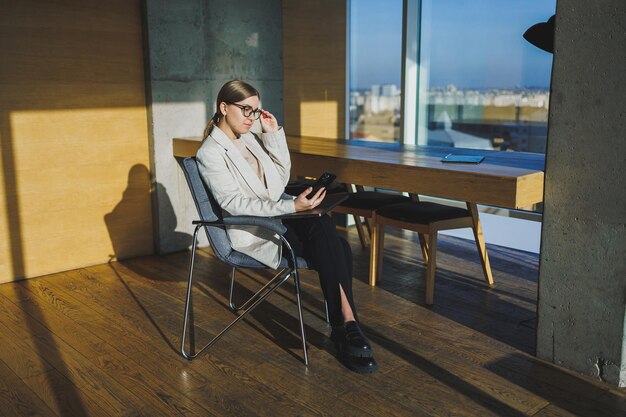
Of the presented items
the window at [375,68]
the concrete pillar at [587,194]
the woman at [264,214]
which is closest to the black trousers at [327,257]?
the woman at [264,214]

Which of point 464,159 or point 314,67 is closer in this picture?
point 464,159

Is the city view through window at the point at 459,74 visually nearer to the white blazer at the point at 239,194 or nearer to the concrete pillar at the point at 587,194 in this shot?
the concrete pillar at the point at 587,194

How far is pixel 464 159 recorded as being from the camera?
3.31 m

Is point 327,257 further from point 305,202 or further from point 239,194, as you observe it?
point 239,194

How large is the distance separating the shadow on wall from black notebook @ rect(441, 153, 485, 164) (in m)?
2.19

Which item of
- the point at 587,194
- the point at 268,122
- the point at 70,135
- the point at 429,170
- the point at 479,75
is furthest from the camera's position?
the point at 479,75

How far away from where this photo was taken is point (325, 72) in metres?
5.55

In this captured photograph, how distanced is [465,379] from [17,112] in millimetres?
3033

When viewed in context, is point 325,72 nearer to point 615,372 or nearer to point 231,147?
point 231,147

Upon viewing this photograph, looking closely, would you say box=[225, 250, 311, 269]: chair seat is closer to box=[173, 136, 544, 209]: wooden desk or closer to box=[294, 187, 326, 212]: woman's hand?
box=[294, 187, 326, 212]: woman's hand

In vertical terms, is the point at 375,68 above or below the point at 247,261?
above

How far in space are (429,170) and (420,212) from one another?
587 mm

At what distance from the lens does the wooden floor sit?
8.57 ft

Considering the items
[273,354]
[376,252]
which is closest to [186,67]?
[376,252]
